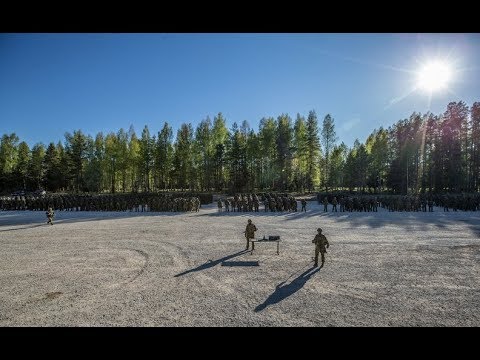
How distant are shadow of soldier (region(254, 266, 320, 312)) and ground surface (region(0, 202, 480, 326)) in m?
0.03

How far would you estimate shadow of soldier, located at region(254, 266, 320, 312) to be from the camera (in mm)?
7536

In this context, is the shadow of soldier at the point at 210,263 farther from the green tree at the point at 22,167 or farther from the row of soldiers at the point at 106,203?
the green tree at the point at 22,167

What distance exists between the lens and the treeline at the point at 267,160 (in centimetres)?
4759

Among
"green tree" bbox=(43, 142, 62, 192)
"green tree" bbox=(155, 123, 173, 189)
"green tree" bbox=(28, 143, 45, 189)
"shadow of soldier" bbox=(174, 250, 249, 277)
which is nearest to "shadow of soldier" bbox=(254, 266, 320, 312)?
"shadow of soldier" bbox=(174, 250, 249, 277)

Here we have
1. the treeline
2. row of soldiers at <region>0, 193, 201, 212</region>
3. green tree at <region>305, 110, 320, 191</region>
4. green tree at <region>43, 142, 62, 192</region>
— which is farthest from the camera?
green tree at <region>43, 142, 62, 192</region>

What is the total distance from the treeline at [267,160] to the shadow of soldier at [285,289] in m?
40.5

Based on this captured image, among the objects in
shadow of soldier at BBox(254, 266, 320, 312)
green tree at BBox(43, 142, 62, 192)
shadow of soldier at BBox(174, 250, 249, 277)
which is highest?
green tree at BBox(43, 142, 62, 192)

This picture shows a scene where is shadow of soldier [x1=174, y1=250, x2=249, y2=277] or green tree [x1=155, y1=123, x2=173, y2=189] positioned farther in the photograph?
green tree [x1=155, y1=123, x2=173, y2=189]

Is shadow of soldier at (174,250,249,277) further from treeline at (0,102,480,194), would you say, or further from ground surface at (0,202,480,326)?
treeline at (0,102,480,194)

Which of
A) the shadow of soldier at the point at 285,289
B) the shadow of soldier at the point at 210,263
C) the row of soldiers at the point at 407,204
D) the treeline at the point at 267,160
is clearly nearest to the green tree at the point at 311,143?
the treeline at the point at 267,160
